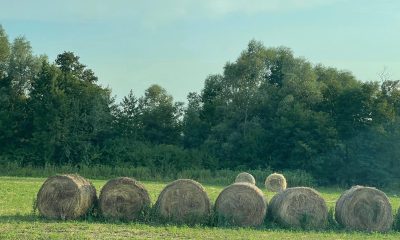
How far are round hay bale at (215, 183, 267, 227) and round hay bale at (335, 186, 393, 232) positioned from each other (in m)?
2.46

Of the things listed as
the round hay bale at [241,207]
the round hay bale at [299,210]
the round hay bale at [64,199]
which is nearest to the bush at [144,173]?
the round hay bale at [299,210]

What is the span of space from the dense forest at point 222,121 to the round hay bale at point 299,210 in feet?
111

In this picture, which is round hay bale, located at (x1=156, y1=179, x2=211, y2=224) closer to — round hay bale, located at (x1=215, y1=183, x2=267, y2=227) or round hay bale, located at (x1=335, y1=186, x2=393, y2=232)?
round hay bale, located at (x1=215, y1=183, x2=267, y2=227)

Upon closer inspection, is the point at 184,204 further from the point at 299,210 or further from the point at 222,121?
the point at 222,121

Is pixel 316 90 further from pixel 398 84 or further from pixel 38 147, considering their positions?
pixel 38 147

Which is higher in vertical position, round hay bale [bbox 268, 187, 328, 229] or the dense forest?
the dense forest

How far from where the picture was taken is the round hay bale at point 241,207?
17219 mm

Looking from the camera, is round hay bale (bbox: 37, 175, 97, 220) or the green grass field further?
round hay bale (bbox: 37, 175, 97, 220)

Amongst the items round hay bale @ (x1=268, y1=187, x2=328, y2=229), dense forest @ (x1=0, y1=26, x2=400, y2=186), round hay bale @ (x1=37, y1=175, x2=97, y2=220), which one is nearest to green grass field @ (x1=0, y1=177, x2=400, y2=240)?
round hay bale @ (x1=37, y1=175, x2=97, y2=220)

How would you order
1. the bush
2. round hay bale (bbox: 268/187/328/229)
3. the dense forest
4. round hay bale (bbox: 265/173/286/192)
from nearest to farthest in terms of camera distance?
1. round hay bale (bbox: 268/187/328/229)
2. round hay bale (bbox: 265/173/286/192)
3. the bush
4. the dense forest

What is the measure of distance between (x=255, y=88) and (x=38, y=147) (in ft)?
69.1

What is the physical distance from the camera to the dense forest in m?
51.8

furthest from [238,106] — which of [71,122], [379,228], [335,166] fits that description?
[379,228]

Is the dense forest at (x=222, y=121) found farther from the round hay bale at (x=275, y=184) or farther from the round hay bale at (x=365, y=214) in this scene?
the round hay bale at (x=365, y=214)
